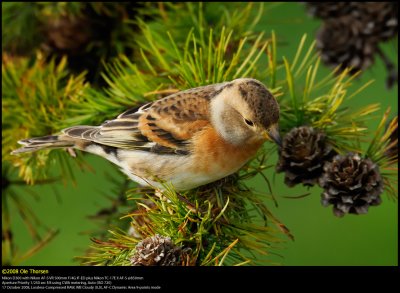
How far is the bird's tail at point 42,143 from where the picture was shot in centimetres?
178

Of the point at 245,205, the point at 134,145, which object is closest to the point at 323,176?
the point at 245,205

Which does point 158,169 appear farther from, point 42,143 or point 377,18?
point 377,18

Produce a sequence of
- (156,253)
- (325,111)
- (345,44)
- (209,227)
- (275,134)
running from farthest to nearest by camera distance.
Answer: (345,44) < (325,111) < (275,134) < (209,227) < (156,253)

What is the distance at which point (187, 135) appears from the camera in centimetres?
174

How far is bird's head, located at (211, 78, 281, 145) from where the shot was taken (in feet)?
5.16

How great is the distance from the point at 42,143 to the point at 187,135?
41 cm

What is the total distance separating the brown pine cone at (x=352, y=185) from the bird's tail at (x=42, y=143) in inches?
29.1

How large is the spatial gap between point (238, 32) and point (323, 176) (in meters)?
0.58

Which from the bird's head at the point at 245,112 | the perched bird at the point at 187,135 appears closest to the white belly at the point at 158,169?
the perched bird at the point at 187,135

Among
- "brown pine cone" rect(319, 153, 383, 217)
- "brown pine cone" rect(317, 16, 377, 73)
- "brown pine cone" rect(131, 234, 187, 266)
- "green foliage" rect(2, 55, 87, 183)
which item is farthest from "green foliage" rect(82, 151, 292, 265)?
"brown pine cone" rect(317, 16, 377, 73)

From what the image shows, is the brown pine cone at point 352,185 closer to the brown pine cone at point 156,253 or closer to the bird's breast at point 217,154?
the bird's breast at point 217,154

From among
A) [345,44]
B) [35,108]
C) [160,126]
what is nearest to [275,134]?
[160,126]

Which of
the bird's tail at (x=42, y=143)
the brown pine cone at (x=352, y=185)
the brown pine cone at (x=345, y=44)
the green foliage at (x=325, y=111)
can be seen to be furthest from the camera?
the brown pine cone at (x=345, y=44)

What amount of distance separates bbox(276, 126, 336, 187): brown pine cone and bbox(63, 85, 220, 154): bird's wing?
0.78 feet
